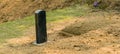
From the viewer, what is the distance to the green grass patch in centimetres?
778

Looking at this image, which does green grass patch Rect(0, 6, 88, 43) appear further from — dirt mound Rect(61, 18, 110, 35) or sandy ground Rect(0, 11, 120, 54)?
dirt mound Rect(61, 18, 110, 35)

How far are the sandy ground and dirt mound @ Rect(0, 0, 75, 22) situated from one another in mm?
3325

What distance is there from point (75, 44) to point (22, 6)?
6.33 metres

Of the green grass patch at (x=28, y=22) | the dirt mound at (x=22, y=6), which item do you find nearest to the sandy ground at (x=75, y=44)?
the green grass patch at (x=28, y=22)

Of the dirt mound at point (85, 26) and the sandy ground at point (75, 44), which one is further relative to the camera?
the dirt mound at point (85, 26)

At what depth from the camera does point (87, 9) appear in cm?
934

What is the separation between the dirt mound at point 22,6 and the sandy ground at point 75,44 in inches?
131

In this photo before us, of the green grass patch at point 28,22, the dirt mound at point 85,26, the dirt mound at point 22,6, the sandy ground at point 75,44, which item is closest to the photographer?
the sandy ground at point 75,44

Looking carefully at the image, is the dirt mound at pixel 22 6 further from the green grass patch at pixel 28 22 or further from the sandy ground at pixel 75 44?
the sandy ground at pixel 75 44

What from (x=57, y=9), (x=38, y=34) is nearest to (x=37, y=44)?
(x=38, y=34)

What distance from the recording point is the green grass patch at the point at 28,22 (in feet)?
25.5

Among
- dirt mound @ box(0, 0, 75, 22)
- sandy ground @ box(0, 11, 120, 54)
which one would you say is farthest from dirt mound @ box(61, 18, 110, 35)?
dirt mound @ box(0, 0, 75, 22)

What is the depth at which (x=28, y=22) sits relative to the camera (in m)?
8.98

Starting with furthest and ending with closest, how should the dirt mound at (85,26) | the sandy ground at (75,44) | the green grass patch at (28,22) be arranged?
the green grass patch at (28,22)
the dirt mound at (85,26)
the sandy ground at (75,44)
